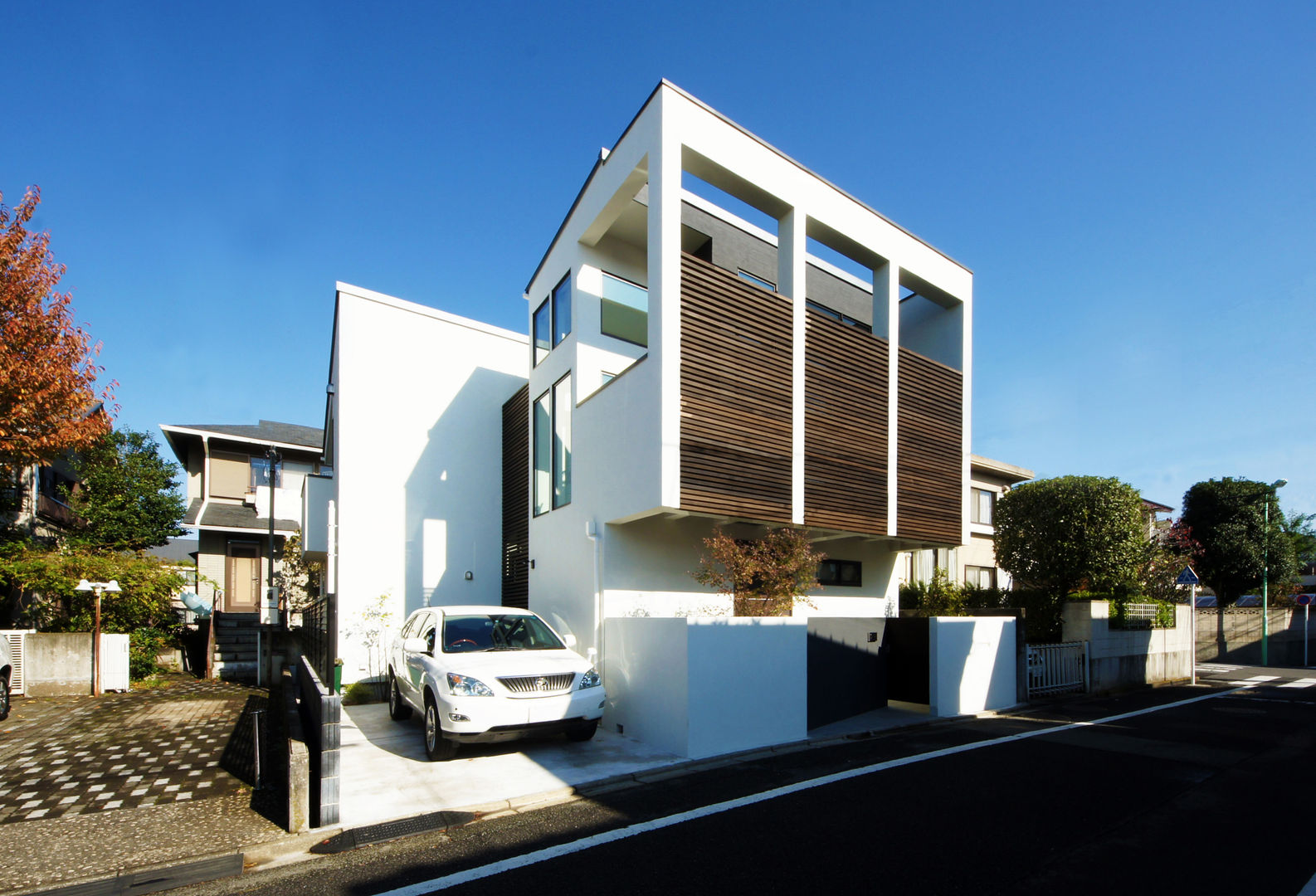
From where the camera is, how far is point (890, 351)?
41.0ft

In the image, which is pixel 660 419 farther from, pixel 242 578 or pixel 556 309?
pixel 242 578

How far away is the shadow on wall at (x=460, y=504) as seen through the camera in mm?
13414

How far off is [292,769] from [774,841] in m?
3.72

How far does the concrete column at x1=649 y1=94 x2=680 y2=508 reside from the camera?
9.10 meters

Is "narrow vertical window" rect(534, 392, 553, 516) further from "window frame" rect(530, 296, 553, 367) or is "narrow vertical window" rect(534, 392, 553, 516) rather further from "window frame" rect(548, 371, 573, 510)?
"window frame" rect(530, 296, 553, 367)

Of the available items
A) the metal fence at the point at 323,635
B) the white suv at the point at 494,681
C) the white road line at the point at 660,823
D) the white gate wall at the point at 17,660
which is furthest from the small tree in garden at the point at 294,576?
the white road line at the point at 660,823

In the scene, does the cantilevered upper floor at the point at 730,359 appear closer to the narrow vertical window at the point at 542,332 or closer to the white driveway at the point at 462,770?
the narrow vertical window at the point at 542,332

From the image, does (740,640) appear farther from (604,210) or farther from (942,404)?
(942,404)

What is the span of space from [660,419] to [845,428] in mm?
3877

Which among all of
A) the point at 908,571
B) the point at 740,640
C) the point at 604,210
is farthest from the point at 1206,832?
the point at 908,571

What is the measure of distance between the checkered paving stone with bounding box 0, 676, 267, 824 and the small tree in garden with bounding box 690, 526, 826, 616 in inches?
234

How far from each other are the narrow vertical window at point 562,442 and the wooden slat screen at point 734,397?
9.60 feet

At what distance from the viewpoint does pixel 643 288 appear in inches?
497

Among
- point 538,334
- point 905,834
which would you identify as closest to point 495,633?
point 905,834
